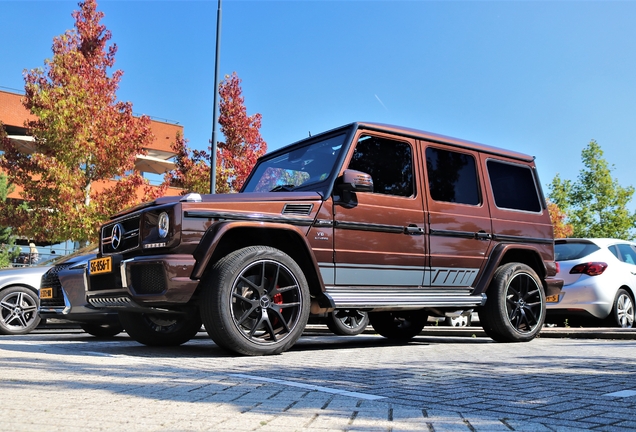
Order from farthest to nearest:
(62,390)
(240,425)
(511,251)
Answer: (511,251), (62,390), (240,425)

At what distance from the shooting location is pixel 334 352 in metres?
5.92

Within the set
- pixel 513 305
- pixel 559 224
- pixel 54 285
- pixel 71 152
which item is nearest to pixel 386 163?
pixel 513 305

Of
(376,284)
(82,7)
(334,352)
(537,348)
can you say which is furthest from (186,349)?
(82,7)

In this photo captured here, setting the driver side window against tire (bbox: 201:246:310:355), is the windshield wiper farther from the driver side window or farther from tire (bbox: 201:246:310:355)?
tire (bbox: 201:246:310:355)

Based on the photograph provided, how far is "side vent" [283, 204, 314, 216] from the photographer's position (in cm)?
556

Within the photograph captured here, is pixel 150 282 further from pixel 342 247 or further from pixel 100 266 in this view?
pixel 342 247

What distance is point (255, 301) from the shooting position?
523cm

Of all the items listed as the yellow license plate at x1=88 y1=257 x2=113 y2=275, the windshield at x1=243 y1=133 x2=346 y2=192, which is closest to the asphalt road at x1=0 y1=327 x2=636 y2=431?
the yellow license plate at x1=88 y1=257 x2=113 y2=275

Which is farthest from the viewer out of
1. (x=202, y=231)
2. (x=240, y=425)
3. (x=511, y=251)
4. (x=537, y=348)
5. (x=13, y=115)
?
(x=13, y=115)

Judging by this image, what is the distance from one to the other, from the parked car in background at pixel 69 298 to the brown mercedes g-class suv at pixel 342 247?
1.52 meters

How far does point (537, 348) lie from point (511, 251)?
1.47m

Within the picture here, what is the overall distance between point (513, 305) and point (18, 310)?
23.1 feet

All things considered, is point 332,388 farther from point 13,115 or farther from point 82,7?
point 13,115

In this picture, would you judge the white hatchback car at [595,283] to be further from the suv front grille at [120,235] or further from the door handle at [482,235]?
the suv front grille at [120,235]
